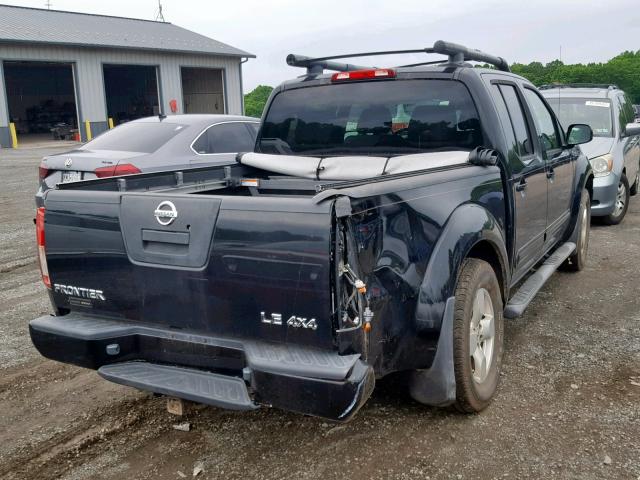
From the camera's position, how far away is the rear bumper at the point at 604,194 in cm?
820

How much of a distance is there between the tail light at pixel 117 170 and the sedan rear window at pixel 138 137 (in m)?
0.39

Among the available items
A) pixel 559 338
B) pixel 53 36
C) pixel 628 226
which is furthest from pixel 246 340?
pixel 53 36

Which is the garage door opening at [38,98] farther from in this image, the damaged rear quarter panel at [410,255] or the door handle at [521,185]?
the damaged rear quarter panel at [410,255]

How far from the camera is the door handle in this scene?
4182 millimetres

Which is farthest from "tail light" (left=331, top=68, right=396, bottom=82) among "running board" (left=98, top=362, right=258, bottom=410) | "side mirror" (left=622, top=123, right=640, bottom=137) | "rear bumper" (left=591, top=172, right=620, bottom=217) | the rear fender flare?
"side mirror" (left=622, top=123, right=640, bottom=137)

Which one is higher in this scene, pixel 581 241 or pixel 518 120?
pixel 518 120

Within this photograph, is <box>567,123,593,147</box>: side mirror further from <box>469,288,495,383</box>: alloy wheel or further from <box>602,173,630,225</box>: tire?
<box>602,173,630,225</box>: tire

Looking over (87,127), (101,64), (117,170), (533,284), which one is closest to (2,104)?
(87,127)

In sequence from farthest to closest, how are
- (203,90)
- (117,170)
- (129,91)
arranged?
(129,91), (203,90), (117,170)

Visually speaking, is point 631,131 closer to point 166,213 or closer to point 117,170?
point 117,170

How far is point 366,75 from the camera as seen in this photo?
14.2ft

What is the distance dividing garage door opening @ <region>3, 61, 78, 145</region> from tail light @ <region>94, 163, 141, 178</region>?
36605 mm

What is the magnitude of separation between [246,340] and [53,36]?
29900 mm

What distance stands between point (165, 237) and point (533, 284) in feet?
9.61
